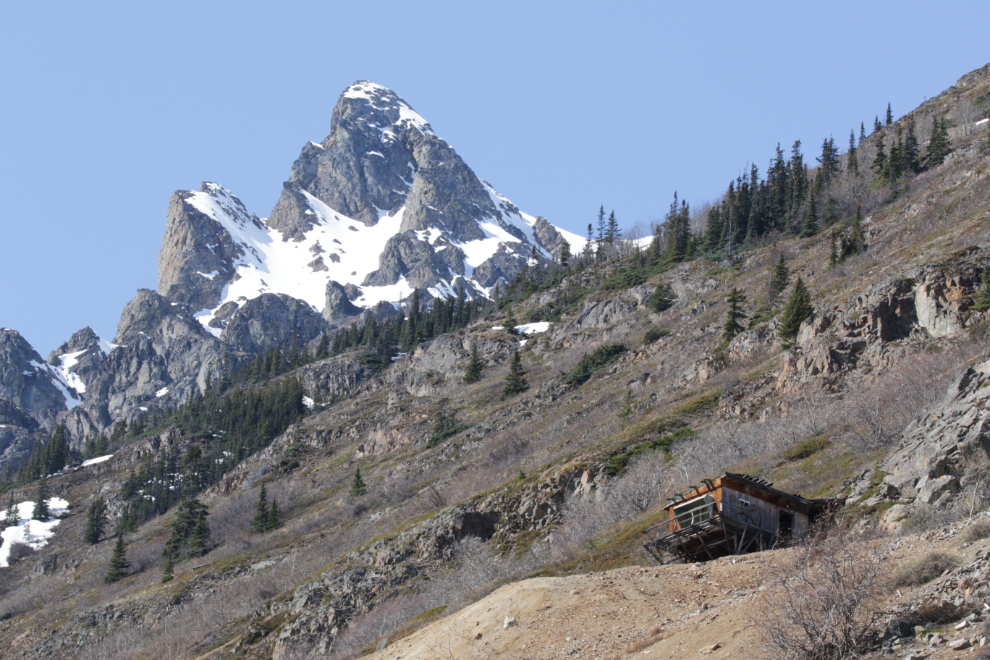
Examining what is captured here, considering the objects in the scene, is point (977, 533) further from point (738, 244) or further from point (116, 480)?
point (116, 480)

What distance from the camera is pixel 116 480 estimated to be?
158m

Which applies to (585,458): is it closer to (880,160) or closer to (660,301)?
(660,301)

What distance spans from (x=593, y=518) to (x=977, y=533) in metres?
34.3

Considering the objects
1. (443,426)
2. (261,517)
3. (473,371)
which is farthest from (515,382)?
(261,517)

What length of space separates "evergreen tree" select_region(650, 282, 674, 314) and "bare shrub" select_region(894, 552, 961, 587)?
10619cm

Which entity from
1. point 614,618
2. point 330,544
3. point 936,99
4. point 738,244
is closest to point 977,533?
point 614,618

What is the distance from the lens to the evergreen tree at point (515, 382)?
115 metres

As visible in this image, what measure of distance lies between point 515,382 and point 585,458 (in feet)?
175

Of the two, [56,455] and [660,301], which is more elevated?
[56,455]

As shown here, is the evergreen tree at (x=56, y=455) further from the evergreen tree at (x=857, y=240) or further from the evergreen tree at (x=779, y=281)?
the evergreen tree at (x=857, y=240)

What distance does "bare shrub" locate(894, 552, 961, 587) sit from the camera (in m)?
17.5

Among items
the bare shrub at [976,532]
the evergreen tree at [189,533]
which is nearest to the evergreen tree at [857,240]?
the bare shrub at [976,532]

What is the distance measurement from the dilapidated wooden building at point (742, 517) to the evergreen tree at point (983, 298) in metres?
29.0

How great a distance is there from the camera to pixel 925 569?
57.8 feet
